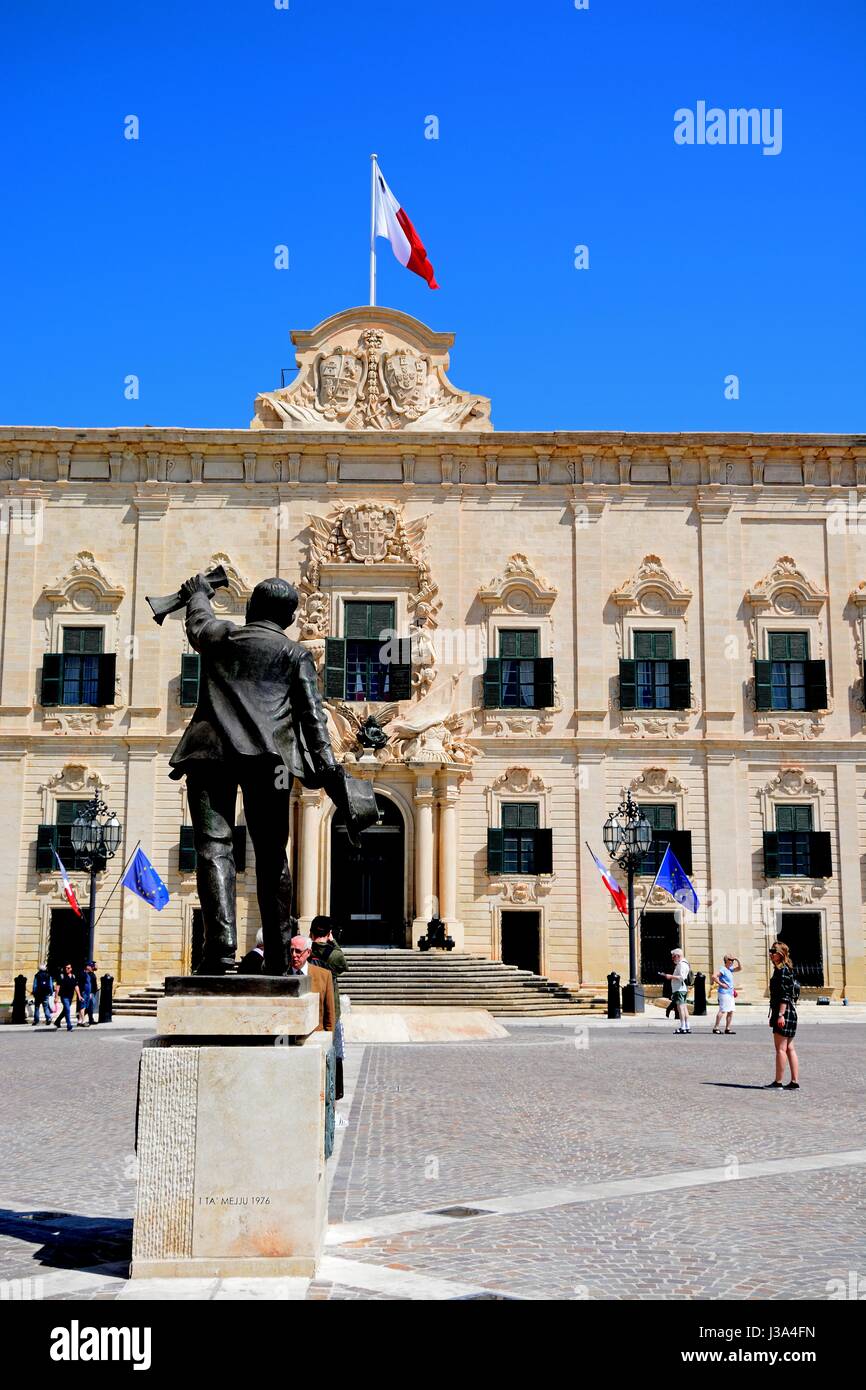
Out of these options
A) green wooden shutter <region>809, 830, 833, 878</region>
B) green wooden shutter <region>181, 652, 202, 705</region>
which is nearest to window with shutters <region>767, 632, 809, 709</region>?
green wooden shutter <region>809, 830, 833, 878</region>

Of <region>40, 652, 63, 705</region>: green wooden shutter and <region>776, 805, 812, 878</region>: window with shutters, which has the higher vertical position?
<region>40, 652, 63, 705</region>: green wooden shutter

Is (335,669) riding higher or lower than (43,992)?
higher

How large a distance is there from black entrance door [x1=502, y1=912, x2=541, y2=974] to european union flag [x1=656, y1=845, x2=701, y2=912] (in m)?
4.99

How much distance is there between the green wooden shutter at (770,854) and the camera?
114ft

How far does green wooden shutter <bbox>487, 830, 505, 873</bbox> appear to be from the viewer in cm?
3441

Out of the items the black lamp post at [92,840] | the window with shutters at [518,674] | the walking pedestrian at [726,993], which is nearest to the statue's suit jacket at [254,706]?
the walking pedestrian at [726,993]

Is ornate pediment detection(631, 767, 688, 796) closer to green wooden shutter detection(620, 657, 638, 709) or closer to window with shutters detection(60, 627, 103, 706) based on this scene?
green wooden shutter detection(620, 657, 638, 709)

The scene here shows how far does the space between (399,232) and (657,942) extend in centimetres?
1955

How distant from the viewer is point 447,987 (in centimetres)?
3080

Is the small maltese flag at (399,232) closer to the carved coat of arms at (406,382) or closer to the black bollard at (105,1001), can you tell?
the carved coat of arms at (406,382)

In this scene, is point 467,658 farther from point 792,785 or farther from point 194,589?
point 194,589

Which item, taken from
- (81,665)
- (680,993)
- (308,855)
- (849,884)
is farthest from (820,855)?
(81,665)
